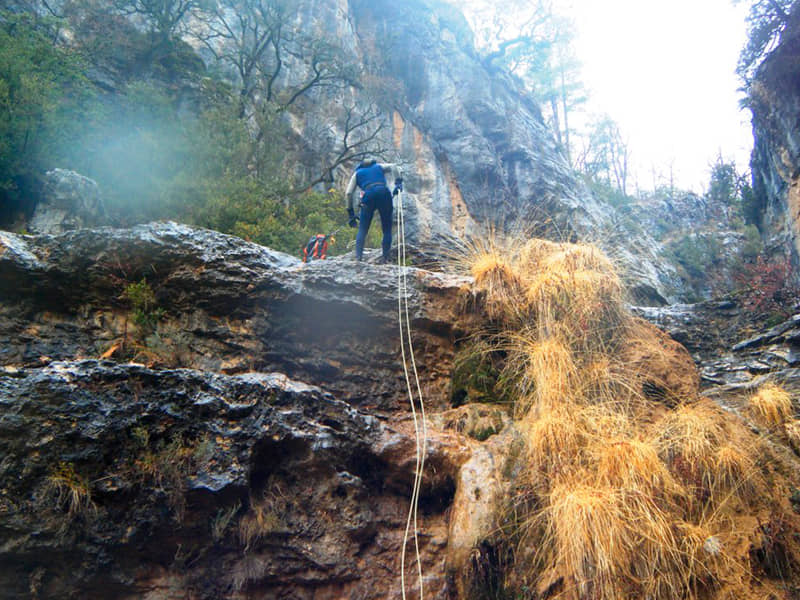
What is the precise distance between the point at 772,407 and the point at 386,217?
14.6ft

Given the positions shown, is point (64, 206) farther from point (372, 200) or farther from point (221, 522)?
point (221, 522)

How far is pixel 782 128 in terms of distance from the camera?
9.77 metres

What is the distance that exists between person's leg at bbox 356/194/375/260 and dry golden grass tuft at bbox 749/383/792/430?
4.30 metres

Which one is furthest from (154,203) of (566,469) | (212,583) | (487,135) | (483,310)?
(487,135)

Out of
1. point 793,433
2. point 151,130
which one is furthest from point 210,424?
point 151,130

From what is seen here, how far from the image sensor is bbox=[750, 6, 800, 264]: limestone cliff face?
30.9ft

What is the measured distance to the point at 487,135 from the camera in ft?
55.6

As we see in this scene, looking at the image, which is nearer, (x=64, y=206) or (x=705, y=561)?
(x=705, y=561)

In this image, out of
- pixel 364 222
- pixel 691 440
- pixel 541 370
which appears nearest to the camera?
pixel 691 440

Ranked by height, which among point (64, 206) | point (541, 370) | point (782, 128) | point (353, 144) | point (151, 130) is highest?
point (353, 144)

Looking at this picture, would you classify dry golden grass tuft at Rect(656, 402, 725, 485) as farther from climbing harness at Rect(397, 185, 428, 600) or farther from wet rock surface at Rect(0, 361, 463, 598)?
climbing harness at Rect(397, 185, 428, 600)

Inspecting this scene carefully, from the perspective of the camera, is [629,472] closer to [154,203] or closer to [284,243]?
[284,243]

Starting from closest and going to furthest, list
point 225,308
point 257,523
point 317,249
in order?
point 257,523 < point 225,308 < point 317,249

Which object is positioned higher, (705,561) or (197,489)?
(197,489)
